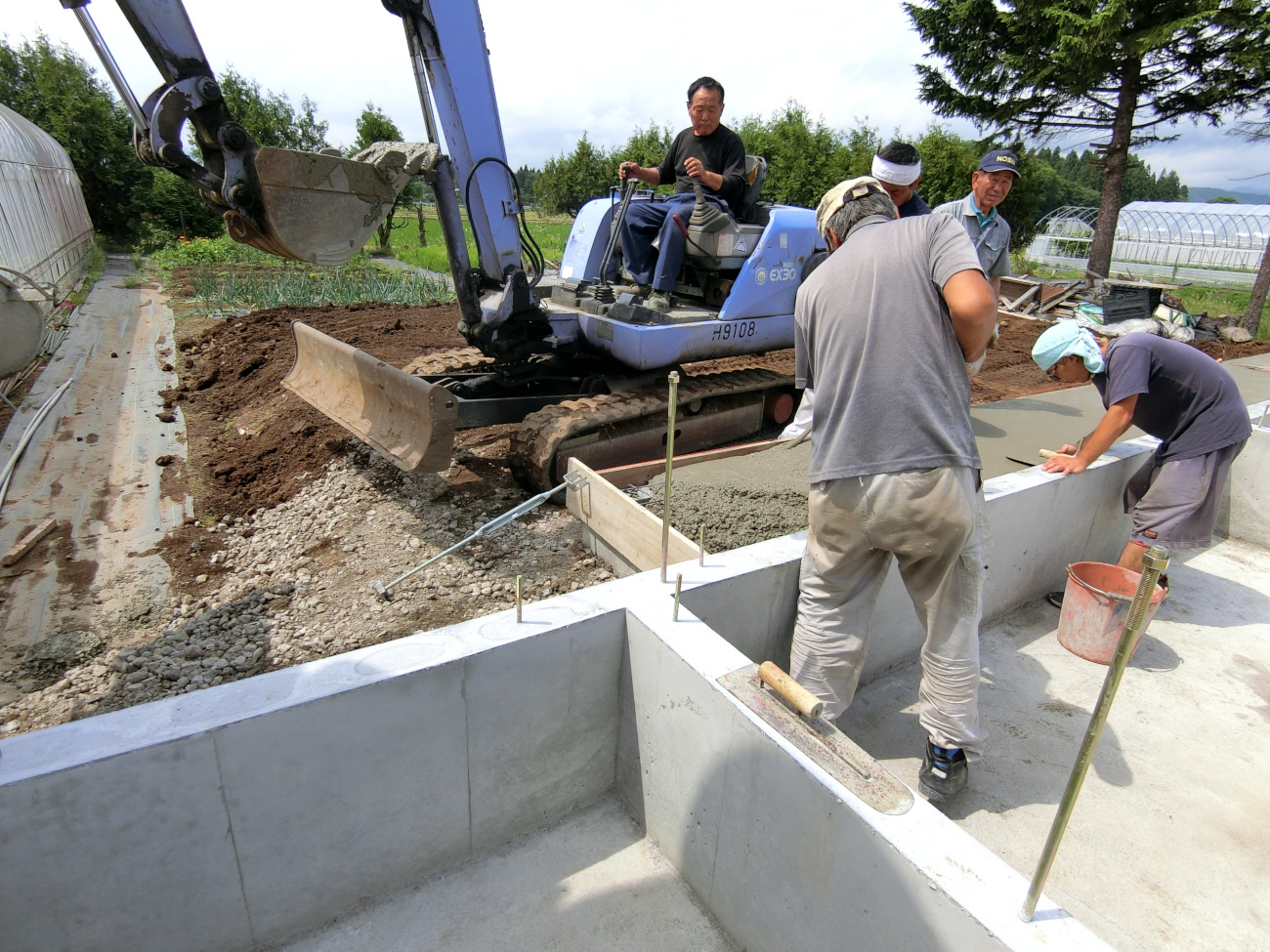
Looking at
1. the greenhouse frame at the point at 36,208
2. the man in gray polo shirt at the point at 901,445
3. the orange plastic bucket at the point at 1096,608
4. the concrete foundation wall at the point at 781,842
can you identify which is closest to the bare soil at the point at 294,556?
the concrete foundation wall at the point at 781,842

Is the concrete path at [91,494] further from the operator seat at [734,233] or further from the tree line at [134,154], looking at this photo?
the tree line at [134,154]

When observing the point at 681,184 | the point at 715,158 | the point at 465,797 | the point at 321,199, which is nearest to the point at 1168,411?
the point at 715,158

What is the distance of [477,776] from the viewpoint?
2.10 meters

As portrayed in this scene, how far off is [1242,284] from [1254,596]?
23.2 meters

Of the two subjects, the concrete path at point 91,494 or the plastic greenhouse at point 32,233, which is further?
the plastic greenhouse at point 32,233

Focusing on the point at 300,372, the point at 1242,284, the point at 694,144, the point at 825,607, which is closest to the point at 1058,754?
the point at 825,607

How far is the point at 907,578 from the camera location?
230cm

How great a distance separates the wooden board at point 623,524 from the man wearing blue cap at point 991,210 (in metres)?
2.60

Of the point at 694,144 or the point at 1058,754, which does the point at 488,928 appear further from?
the point at 694,144

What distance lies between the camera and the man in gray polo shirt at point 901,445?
2045mm

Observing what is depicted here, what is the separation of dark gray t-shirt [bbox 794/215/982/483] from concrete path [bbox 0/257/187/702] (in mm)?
3492

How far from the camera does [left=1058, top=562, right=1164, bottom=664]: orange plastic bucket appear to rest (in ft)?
9.98

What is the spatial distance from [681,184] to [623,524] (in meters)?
3.28

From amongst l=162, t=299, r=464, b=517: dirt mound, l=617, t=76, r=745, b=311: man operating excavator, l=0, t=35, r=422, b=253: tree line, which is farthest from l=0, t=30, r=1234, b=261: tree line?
l=617, t=76, r=745, b=311: man operating excavator
